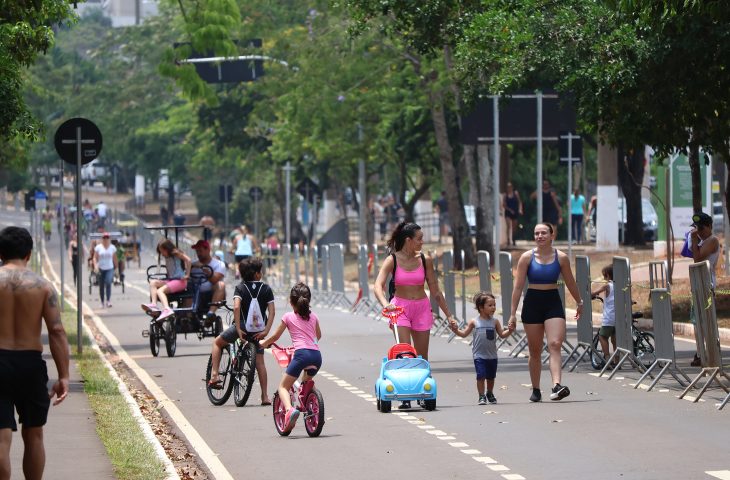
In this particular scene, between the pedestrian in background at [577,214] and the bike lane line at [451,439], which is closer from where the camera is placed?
the bike lane line at [451,439]

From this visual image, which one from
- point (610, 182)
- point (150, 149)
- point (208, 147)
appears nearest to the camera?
point (610, 182)

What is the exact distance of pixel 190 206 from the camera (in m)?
118

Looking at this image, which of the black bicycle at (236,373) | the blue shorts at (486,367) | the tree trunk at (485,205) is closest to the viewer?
the blue shorts at (486,367)

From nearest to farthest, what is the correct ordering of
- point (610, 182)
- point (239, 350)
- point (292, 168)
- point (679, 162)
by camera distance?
→ point (239, 350)
point (679, 162)
point (610, 182)
point (292, 168)

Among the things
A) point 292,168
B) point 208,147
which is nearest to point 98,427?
point 292,168

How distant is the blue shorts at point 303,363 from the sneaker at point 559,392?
2.97 meters

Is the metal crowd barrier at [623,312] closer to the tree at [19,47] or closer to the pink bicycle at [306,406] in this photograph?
the pink bicycle at [306,406]

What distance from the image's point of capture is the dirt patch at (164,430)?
12586 mm

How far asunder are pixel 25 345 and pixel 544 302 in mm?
7601

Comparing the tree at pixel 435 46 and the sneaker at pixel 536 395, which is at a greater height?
the tree at pixel 435 46

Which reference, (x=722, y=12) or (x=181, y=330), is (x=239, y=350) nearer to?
(x=722, y=12)

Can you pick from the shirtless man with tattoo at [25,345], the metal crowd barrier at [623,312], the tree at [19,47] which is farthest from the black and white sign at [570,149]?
the shirtless man with tattoo at [25,345]

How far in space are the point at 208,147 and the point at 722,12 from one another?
5447cm

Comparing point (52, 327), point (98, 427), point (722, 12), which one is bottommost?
point (98, 427)
